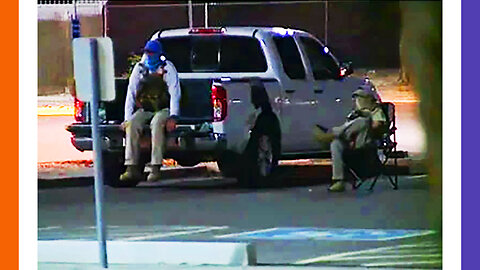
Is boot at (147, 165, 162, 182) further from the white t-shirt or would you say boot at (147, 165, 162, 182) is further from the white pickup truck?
the white t-shirt

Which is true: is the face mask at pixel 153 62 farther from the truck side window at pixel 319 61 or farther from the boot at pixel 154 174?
the truck side window at pixel 319 61

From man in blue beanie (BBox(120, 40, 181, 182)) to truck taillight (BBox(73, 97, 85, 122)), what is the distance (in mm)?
328

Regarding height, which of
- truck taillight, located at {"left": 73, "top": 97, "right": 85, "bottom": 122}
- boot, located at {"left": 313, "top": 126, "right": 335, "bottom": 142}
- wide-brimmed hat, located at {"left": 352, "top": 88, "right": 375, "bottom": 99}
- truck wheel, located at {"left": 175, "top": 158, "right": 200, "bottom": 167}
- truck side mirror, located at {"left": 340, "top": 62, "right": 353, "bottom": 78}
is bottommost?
truck wheel, located at {"left": 175, "top": 158, "right": 200, "bottom": 167}

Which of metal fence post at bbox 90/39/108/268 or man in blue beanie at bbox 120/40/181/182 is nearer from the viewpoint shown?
metal fence post at bbox 90/39/108/268

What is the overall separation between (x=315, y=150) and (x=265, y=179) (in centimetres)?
52

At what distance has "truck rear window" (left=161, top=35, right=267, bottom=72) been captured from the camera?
8.44 m

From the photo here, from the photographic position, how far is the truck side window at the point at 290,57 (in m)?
8.59
